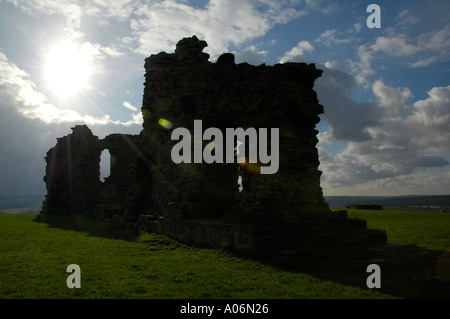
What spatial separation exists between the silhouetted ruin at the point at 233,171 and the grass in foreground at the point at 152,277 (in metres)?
1.31

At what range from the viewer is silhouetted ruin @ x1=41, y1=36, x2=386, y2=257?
952cm

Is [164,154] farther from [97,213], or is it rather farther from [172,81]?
[97,213]

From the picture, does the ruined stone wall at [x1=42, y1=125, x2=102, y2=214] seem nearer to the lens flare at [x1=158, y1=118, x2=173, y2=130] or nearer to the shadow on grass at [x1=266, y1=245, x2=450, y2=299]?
the lens flare at [x1=158, y1=118, x2=173, y2=130]

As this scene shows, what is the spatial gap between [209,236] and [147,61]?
37.8 ft

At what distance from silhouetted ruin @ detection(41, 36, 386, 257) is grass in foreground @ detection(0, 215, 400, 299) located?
1.31m

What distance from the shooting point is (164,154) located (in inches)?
658

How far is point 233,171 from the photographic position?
49.3ft

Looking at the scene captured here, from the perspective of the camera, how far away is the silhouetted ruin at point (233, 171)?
952 cm

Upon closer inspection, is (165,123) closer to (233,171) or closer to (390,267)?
(233,171)

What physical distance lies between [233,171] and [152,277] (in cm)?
865

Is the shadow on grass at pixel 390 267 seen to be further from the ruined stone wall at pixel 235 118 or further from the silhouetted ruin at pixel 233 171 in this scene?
the ruined stone wall at pixel 235 118

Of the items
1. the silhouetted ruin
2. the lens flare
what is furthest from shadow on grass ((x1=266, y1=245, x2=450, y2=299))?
the lens flare
